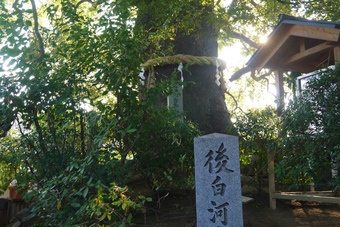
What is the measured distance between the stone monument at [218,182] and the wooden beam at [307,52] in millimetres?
4239

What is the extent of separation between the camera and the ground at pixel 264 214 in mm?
5043

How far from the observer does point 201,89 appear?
7637 mm

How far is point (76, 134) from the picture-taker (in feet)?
13.3

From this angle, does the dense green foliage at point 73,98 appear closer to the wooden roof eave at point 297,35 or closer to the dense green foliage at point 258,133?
the dense green foliage at point 258,133

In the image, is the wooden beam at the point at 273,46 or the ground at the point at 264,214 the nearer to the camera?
the ground at the point at 264,214

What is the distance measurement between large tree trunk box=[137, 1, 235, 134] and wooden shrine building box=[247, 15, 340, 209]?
1.31 metres

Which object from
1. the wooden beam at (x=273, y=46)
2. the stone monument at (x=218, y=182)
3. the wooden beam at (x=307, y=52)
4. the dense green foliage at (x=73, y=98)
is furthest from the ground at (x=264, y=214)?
the wooden beam at (x=273, y=46)

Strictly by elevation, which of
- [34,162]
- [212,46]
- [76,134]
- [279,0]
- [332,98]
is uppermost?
[279,0]

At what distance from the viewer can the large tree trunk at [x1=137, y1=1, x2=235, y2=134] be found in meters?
7.37

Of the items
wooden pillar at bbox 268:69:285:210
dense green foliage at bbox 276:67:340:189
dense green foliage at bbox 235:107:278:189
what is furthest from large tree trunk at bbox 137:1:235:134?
dense green foliage at bbox 276:67:340:189

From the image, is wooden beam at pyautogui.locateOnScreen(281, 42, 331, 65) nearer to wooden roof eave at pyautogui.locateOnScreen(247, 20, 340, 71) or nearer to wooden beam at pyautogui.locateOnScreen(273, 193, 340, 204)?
wooden roof eave at pyautogui.locateOnScreen(247, 20, 340, 71)

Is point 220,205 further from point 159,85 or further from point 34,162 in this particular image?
point 34,162

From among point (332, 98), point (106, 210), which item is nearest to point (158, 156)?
point (106, 210)

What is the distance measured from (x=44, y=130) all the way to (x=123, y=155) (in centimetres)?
120
